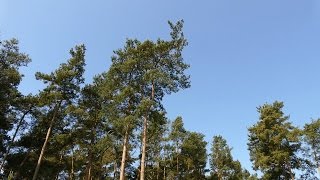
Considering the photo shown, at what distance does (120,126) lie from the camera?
21781 millimetres

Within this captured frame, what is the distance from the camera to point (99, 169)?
127 ft

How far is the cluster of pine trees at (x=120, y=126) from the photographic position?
22.8m

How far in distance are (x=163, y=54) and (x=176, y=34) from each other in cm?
238

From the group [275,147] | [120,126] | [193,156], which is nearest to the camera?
[120,126]

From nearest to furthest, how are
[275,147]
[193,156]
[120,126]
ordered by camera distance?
[120,126] → [275,147] → [193,156]

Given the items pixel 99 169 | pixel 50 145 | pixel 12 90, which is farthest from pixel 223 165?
pixel 12 90

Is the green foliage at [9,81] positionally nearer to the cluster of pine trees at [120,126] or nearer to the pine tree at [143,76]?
the cluster of pine trees at [120,126]

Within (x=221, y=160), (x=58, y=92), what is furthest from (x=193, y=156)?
(x=58, y=92)

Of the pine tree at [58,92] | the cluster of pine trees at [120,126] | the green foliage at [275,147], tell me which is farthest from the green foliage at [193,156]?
the pine tree at [58,92]

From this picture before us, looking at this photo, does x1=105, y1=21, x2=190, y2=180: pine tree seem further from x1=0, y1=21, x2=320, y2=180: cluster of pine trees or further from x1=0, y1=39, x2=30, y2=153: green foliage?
x1=0, y1=39, x2=30, y2=153: green foliage

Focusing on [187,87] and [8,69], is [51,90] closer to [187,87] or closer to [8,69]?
[8,69]

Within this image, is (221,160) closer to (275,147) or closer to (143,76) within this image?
(275,147)

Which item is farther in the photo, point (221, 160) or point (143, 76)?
point (221, 160)

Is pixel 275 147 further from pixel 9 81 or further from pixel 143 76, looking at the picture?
pixel 9 81
